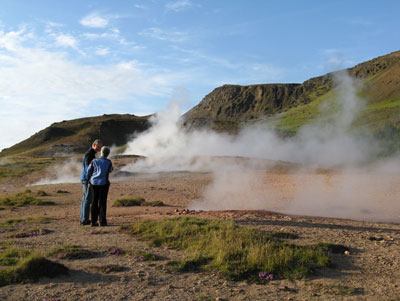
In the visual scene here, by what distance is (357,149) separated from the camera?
3148 cm

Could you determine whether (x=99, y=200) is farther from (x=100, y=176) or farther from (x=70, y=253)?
(x=70, y=253)

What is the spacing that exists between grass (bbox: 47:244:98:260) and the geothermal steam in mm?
7895

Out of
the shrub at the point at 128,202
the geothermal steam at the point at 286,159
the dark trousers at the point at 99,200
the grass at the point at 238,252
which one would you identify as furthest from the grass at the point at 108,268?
the shrub at the point at 128,202

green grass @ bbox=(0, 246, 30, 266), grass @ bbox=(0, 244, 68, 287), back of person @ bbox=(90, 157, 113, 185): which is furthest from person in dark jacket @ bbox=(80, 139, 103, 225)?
grass @ bbox=(0, 244, 68, 287)

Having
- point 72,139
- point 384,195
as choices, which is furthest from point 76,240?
point 72,139

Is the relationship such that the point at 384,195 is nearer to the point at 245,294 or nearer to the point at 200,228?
the point at 200,228

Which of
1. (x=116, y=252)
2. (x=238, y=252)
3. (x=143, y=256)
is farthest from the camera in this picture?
(x=116, y=252)

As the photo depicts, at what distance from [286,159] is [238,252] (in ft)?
97.9

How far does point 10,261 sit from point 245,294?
367cm

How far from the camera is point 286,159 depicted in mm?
34938

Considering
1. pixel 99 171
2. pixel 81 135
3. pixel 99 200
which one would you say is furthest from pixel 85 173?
pixel 81 135

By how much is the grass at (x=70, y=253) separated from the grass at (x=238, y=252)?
135 centimetres

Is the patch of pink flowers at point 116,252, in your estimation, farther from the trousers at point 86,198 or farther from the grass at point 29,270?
the trousers at point 86,198

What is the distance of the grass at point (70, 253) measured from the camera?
6238mm
